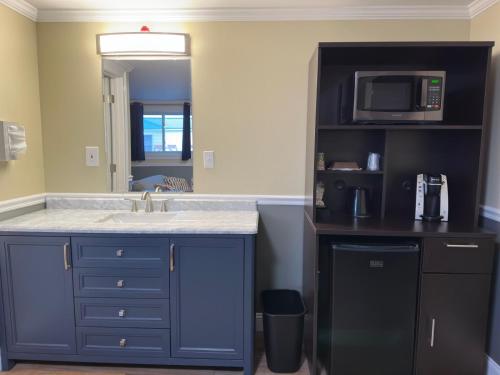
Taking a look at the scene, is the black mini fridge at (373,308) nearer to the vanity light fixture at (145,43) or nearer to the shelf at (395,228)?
the shelf at (395,228)

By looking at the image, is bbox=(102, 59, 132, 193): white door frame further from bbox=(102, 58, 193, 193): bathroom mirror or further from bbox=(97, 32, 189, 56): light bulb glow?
bbox=(97, 32, 189, 56): light bulb glow

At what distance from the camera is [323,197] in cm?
231

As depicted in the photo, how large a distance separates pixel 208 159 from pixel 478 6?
1991mm

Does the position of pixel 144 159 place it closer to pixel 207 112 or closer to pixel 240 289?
pixel 207 112

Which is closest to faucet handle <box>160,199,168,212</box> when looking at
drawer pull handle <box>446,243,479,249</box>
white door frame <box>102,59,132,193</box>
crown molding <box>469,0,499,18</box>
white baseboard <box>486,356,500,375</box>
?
white door frame <box>102,59,132,193</box>

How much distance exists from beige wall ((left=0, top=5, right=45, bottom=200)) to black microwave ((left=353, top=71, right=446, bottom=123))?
214 centimetres

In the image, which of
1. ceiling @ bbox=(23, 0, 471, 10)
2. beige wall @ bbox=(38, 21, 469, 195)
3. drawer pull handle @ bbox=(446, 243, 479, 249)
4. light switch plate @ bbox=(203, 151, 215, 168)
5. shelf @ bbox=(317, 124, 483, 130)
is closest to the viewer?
drawer pull handle @ bbox=(446, 243, 479, 249)

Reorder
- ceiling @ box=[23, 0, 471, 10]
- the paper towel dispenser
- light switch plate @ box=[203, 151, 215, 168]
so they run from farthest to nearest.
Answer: light switch plate @ box=[203, 151, 215, 168] < ceiling @ box=[23, 0, 471, 10] < the paper towel dispenser

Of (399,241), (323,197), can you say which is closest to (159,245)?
(323,197)

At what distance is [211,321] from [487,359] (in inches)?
62.9

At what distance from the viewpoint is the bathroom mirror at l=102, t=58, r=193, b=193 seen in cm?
231

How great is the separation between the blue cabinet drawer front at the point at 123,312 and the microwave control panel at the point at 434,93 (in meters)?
1.90

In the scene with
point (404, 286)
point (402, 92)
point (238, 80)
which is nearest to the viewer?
point (404, 286)

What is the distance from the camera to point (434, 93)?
6.16 ft
